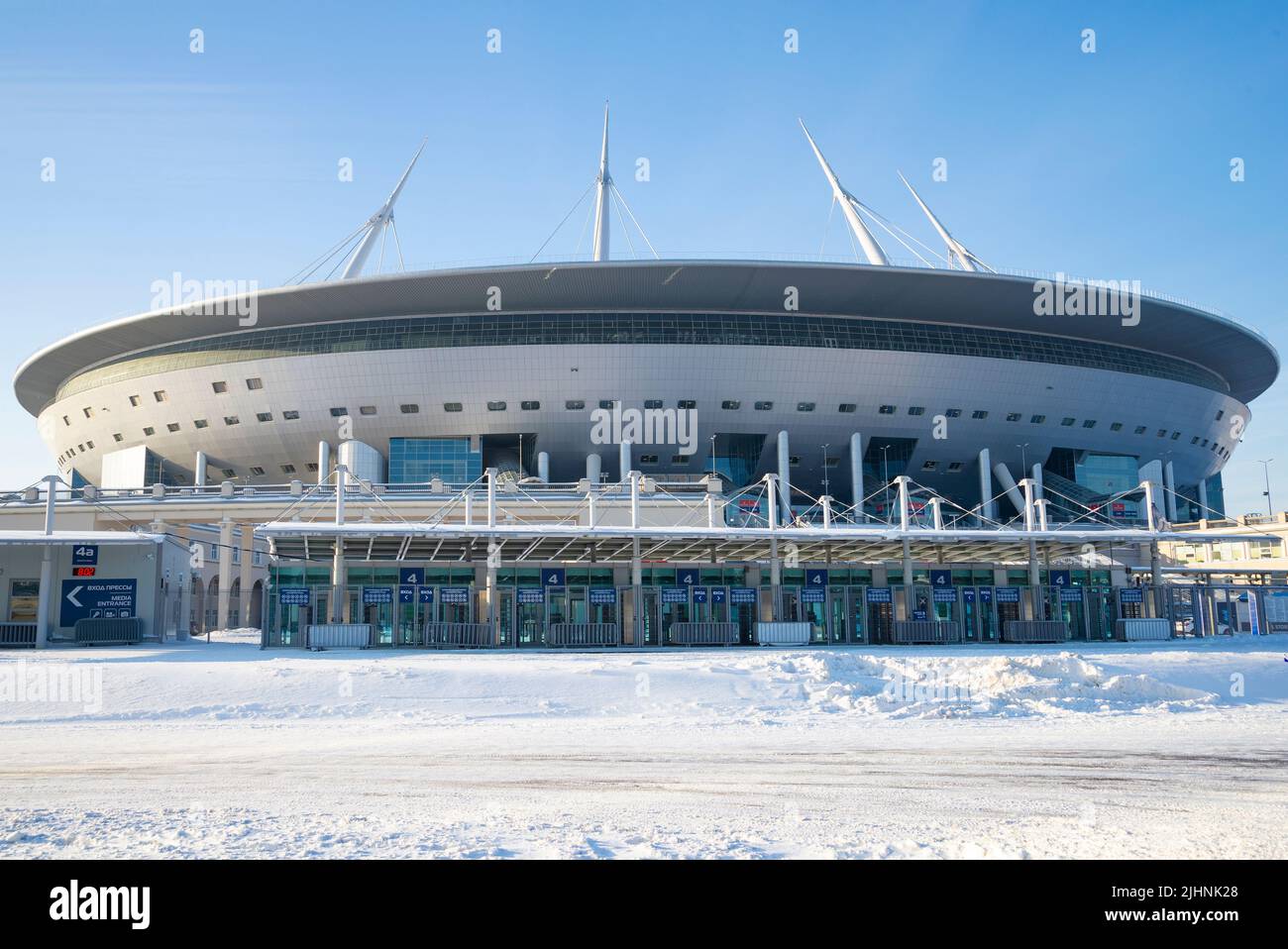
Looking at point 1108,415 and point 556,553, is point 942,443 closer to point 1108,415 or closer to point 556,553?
point 1108,415

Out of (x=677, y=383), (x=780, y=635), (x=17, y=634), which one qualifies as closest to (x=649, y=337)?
(x=677, y=383)

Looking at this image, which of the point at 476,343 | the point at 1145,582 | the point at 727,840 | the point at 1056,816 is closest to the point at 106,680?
the point at 727,840

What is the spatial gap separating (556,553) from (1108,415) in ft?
157

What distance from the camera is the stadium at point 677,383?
63.4m

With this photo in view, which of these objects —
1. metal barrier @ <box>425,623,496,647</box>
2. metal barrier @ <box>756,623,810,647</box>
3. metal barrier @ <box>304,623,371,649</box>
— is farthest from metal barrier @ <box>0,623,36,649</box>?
metal barrier @ <box>756,623,810,647</box>

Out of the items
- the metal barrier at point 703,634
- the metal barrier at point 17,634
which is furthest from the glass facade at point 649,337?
the metal barrier at point 17,634

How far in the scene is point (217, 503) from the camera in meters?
56.9

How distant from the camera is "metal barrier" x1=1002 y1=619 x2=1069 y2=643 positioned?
120 feet

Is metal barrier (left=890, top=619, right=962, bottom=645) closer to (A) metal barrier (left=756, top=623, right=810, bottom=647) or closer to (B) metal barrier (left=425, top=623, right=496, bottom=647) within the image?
(A) metal barrier (left=756, top=623, right=810, bottom=647)

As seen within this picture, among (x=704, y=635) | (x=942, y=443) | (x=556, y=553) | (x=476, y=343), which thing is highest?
(x=476, y=343)

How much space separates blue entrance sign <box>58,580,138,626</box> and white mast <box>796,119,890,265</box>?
195 feet

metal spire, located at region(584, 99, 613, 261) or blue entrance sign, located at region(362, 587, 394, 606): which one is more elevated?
metal spire, located at region(584, 99, 613, 261)

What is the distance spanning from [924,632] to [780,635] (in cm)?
534
